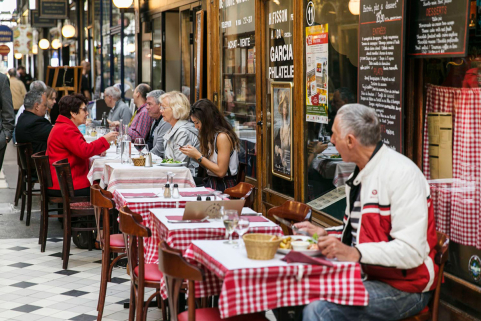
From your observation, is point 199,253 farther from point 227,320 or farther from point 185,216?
point 185,216

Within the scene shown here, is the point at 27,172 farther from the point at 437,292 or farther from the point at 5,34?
the point at 5,34

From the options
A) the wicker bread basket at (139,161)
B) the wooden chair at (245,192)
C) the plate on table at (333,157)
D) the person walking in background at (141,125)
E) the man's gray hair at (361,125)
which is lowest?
the wooden chair at (245,192)

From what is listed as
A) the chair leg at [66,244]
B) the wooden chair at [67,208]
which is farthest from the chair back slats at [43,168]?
the chair leg at [66,244]

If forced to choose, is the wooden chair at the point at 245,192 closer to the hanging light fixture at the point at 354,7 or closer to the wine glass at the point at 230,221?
the hanging light fixture at the point at 354,7

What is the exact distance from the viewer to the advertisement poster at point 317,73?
18.5ft

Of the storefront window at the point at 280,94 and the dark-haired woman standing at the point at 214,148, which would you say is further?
the storefront window at the point at 280,94

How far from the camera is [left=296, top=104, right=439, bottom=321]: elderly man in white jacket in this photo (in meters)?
3.07

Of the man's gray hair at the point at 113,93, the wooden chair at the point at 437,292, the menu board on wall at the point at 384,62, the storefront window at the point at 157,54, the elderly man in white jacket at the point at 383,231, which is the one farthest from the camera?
the storefront window at the point at 157,54

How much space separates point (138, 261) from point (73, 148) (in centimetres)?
309

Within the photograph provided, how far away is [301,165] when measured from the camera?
20.2 feet

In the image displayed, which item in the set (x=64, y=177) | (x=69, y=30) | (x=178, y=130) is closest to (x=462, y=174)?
(x=178, y=130)

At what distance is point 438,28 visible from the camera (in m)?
3.93

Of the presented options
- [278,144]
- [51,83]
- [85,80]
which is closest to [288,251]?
Result: [278,144]

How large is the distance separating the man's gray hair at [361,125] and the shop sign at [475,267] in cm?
108
